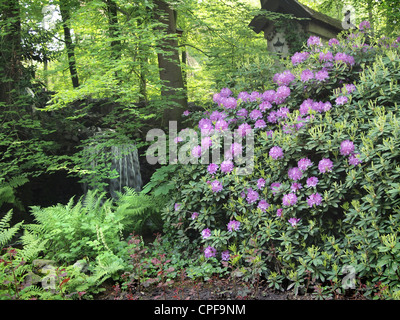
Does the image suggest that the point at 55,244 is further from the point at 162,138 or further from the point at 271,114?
the point at 271,114

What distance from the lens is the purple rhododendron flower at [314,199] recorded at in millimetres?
3410

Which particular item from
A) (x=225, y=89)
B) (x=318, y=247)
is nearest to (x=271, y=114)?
(x=225, y=89)

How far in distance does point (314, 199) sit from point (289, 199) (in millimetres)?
244

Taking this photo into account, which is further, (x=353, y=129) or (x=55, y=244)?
(x=55, y=244)

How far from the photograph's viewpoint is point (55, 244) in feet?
14.4

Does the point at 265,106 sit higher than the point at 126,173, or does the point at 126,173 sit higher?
the point at 265,106

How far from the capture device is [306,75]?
13.6ft

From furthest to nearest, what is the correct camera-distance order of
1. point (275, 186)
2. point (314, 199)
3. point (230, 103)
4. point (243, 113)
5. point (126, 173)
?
point (126, 173)
point (230, 103)
point (243, 113)
point (275, 186)
point (314, 199)

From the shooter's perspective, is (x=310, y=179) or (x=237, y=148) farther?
(x=237, y=148)

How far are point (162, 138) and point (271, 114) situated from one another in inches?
84.2

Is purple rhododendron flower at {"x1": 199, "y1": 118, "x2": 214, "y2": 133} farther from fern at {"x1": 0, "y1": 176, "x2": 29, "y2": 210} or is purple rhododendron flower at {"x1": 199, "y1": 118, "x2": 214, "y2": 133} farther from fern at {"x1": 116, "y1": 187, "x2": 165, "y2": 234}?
fern at {"x1": 0, "y1": 176, "x2": 29, "y2": 210}

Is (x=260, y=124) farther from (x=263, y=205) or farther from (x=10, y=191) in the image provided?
(x=10, y=191)

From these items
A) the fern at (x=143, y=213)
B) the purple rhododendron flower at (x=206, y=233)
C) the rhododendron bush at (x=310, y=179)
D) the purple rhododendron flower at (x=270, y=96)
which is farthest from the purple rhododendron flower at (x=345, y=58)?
the fern at (x=143, y=213)

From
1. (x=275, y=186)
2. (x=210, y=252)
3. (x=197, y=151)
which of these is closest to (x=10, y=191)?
(x=197, y=151)
